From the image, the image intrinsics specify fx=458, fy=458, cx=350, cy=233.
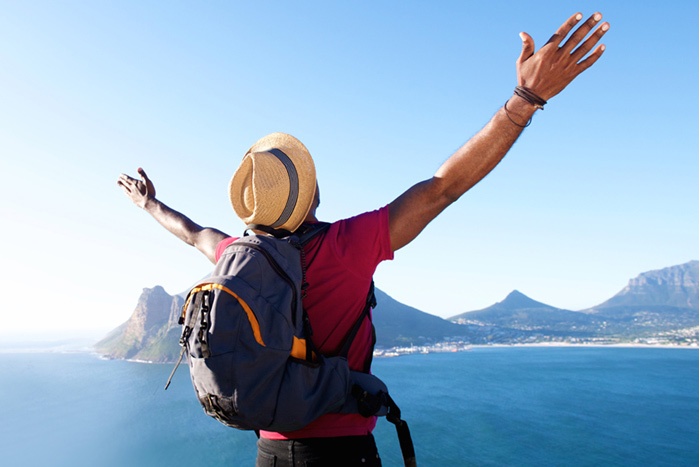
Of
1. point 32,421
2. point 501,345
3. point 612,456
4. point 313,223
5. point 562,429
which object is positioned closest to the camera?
point 313,223

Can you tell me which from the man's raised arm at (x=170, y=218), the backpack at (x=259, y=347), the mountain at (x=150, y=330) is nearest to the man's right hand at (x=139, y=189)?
the man's raised arm at (x=170, y=218)

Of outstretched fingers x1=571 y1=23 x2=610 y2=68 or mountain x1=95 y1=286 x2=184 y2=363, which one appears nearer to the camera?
outstretched fingers x1=571 y1=23 x2=610 y2=68

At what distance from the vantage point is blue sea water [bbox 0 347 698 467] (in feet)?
145

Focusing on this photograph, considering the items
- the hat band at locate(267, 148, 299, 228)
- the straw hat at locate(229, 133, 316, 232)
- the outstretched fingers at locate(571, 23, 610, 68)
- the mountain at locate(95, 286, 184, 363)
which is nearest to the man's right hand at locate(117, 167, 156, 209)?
the straw hat at locate(229, 133, 316, 232)

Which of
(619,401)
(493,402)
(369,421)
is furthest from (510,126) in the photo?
(619,401)

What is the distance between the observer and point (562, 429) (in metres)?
50.2

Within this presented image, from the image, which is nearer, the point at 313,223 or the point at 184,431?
the point at 313,223

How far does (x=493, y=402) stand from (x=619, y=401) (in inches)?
683

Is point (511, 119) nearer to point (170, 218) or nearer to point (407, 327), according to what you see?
point (170, 218)

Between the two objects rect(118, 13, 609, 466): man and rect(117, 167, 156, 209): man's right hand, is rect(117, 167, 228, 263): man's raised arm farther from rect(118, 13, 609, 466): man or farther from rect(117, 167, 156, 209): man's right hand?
rect(118, 13, 609, 466): man

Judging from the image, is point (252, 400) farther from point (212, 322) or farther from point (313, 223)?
point (313, 223)

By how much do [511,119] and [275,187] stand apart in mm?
728

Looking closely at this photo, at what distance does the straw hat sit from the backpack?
133 millimetres

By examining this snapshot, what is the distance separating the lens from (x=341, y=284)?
1.45 metres
